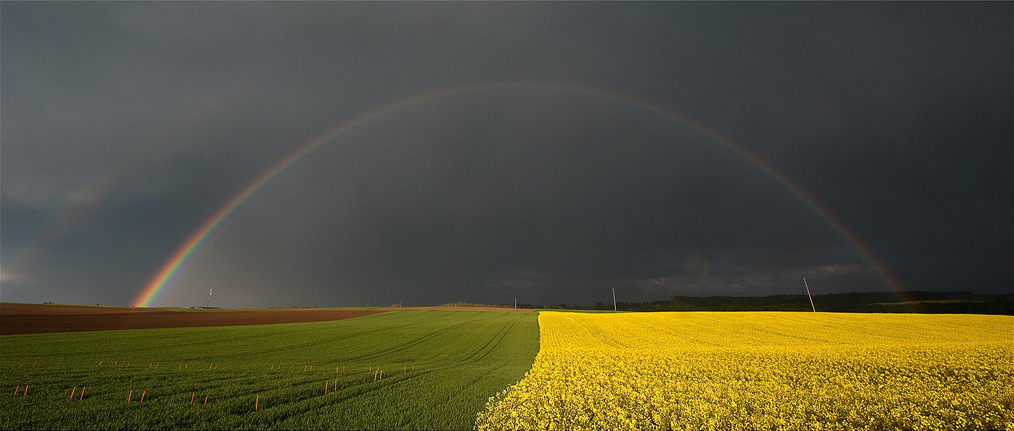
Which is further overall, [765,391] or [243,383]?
[243,383]

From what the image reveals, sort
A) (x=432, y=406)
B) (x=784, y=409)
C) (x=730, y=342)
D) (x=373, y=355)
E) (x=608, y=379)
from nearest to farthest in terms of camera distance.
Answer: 1. (x=784, y=409)
2. (x=432, y=406)
3. (x=608, y=379)
4. (x=373, y=355)
5. (x=730, y=342)

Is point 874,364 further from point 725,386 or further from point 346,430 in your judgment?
point 346,430

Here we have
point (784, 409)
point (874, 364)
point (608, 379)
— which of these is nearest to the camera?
point (784, 409)

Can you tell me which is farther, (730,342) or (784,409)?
(730,342)

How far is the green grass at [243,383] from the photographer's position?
11.5 meters

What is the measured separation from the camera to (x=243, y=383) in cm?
1612

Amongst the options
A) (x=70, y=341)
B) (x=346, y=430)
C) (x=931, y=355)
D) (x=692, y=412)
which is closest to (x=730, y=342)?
(x=931, y=355)

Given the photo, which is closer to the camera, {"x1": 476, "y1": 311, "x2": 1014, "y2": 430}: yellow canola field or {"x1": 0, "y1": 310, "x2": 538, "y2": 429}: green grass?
{"x1": 0, "y1": 310, "x2": 538, "y2": 429}: green grass

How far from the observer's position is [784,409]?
1226 centimetres

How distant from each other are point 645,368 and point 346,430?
15.4 metres

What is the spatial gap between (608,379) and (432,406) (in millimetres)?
8394

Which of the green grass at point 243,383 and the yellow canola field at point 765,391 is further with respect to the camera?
the yellow canola field at point 765,391

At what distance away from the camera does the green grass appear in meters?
11.5

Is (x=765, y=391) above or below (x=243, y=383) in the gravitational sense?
below
